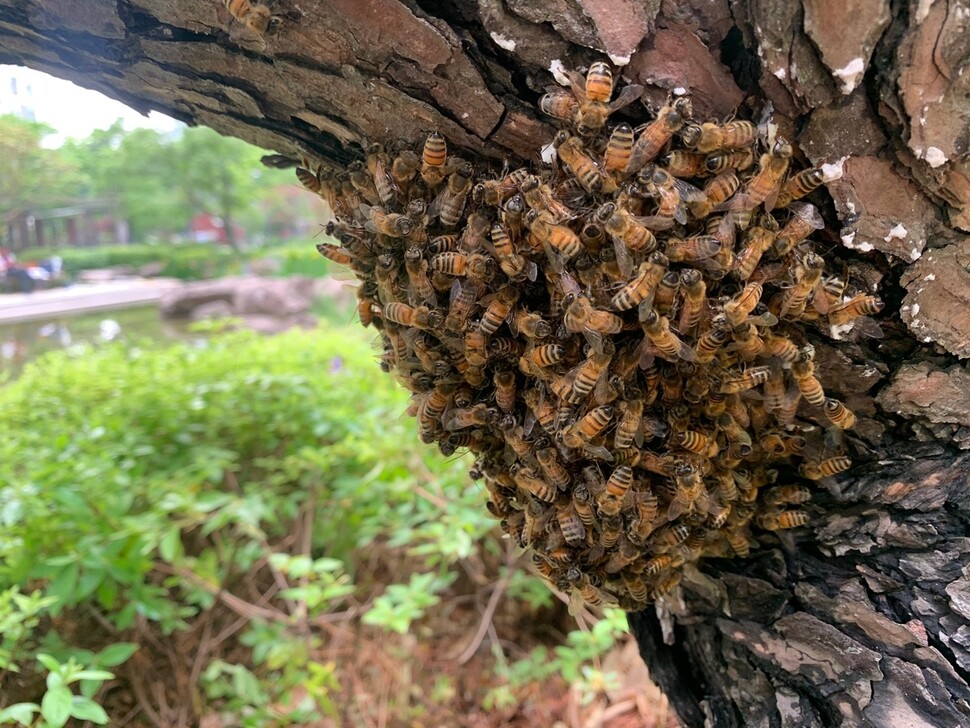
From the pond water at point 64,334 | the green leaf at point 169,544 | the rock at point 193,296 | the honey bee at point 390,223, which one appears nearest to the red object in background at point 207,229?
the rock at point 193,296

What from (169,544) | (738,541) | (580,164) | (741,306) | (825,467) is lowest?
(169,544)

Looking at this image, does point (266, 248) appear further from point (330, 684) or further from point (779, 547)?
point (779, 547)

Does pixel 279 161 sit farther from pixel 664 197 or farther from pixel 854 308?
pixel 854 308

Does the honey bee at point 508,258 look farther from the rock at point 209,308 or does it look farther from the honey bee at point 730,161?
the rock at point 209,308

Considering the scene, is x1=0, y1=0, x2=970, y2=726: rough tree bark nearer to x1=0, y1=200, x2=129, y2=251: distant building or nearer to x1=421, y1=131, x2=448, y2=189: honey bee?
x1=421, y1=131, x2=448, y2=189: honey bee

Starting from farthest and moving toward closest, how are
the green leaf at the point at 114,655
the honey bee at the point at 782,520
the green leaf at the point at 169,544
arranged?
the green leaf at the point at 169,544
the green leaf at the point at 114,655
the honey bee at the point at 782,520

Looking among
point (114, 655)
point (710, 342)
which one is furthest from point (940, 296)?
point (114, 655)
